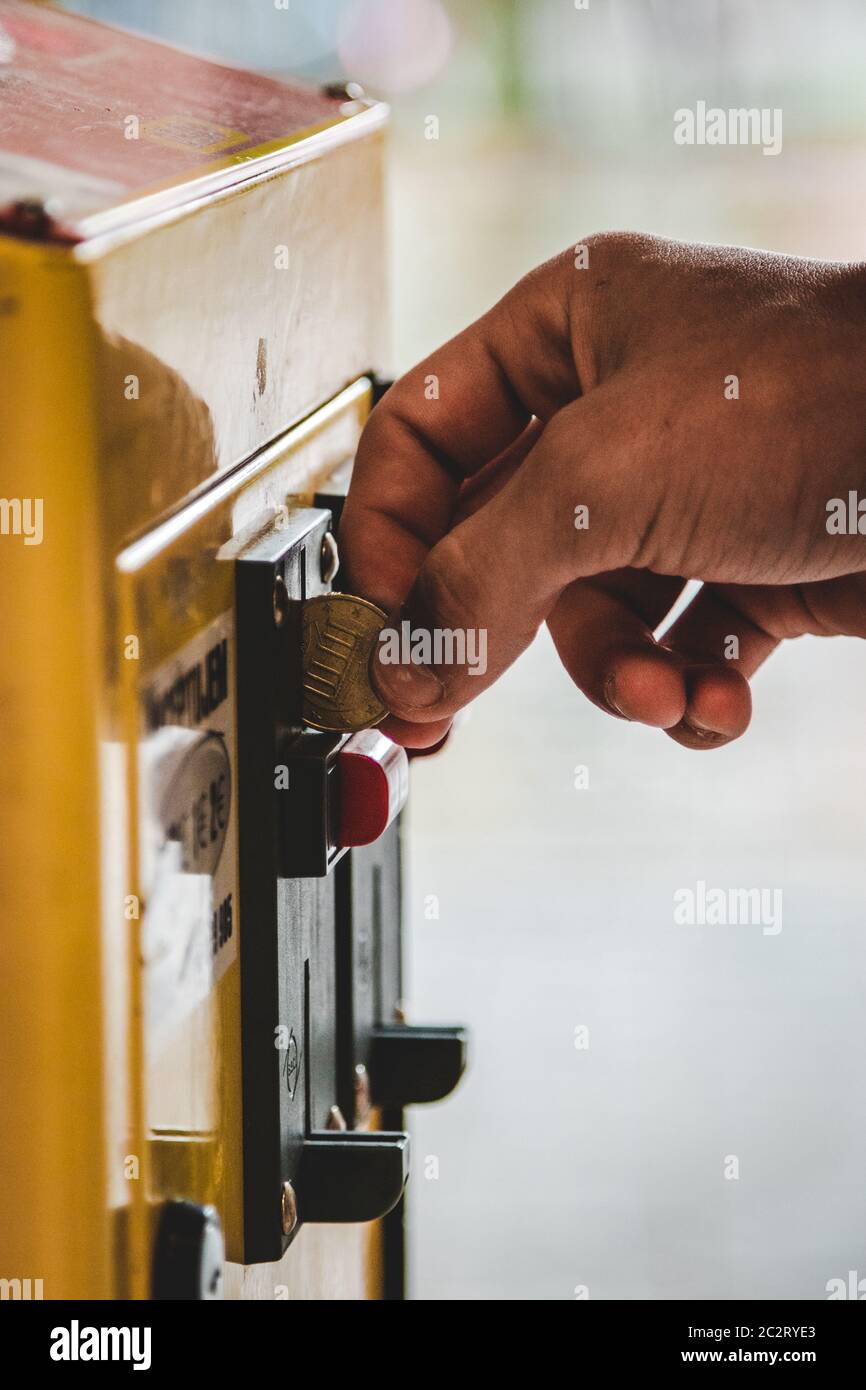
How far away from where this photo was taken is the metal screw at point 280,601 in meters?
0.68

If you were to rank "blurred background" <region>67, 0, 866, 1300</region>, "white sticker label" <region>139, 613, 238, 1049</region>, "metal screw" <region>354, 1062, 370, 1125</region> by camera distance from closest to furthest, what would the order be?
1. "white sticker label" <region>139, 613, 238, 1049</region>
2. "metal screw" <region>354, 1062, 370, 1125</region>
3. "blurred background" <region>67, 0, 866, 1300</region>

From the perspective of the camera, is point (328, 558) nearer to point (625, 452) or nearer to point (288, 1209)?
point (625, 452)

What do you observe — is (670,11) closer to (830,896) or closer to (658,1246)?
(830,896)

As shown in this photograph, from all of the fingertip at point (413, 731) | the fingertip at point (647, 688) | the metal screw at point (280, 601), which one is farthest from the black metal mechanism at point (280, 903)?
the fingertip at point (647, 688)

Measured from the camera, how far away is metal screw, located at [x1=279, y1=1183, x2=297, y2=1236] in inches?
28.3

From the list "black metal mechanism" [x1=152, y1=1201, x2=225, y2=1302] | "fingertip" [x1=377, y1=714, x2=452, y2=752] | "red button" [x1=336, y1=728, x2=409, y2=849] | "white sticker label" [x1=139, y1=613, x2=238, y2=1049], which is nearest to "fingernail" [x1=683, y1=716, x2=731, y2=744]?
"fingertip" [x1=377, y1=714, x2=452, y2=752]

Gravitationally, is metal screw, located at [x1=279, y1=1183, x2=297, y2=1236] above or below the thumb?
below

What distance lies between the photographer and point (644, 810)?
3660mm

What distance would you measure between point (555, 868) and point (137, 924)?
9.88 ft

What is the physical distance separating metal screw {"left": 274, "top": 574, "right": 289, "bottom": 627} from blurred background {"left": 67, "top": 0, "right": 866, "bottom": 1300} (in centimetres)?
78

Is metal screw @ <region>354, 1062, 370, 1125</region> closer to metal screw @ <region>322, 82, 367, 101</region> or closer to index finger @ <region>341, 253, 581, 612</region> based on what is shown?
index finger @ <region>341, 253, 581, 612</region>

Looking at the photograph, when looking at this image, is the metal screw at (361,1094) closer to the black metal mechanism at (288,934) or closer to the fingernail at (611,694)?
the black metal mechanism at (288,934)

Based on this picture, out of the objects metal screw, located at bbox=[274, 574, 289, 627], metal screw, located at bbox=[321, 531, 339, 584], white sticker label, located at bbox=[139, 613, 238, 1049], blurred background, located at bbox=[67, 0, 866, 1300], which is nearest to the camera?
white sticker label, located at bbox=[139, 613, 238, 1049]

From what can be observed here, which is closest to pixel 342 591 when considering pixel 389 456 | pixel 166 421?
pixel 389 456
